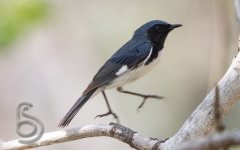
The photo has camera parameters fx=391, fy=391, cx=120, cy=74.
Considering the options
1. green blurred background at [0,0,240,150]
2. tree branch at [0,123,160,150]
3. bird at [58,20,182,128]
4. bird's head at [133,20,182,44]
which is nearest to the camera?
tree branch at [0,123,160,150]

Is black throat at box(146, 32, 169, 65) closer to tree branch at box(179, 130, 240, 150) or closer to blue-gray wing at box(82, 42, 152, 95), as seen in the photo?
blue-gray wing at box(82, 42, 152, 95)

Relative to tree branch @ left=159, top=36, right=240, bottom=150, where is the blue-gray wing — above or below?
above

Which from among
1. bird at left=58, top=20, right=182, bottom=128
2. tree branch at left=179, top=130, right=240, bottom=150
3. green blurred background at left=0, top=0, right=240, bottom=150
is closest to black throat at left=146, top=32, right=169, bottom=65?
bird at left=58, top=20, right=182, bottom=128

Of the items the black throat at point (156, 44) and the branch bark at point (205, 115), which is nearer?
the branch bark at point (205, 115)

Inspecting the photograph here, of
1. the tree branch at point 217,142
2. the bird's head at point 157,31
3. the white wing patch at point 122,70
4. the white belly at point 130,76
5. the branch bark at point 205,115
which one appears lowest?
the branch bark at point 205,115

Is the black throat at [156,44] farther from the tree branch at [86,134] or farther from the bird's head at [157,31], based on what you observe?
the tree branch at [86,134]

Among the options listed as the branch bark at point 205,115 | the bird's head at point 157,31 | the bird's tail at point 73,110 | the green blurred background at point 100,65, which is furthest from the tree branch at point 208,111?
the green blurred background at point 100,65

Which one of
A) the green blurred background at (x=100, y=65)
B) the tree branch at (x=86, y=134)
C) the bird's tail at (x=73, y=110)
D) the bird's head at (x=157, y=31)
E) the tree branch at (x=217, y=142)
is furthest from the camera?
the green blurred background at (x=100, y=65)

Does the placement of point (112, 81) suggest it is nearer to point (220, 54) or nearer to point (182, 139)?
point (220, 54)

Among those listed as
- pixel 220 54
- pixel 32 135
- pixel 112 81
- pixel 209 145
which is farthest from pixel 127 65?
pixel 209 145
